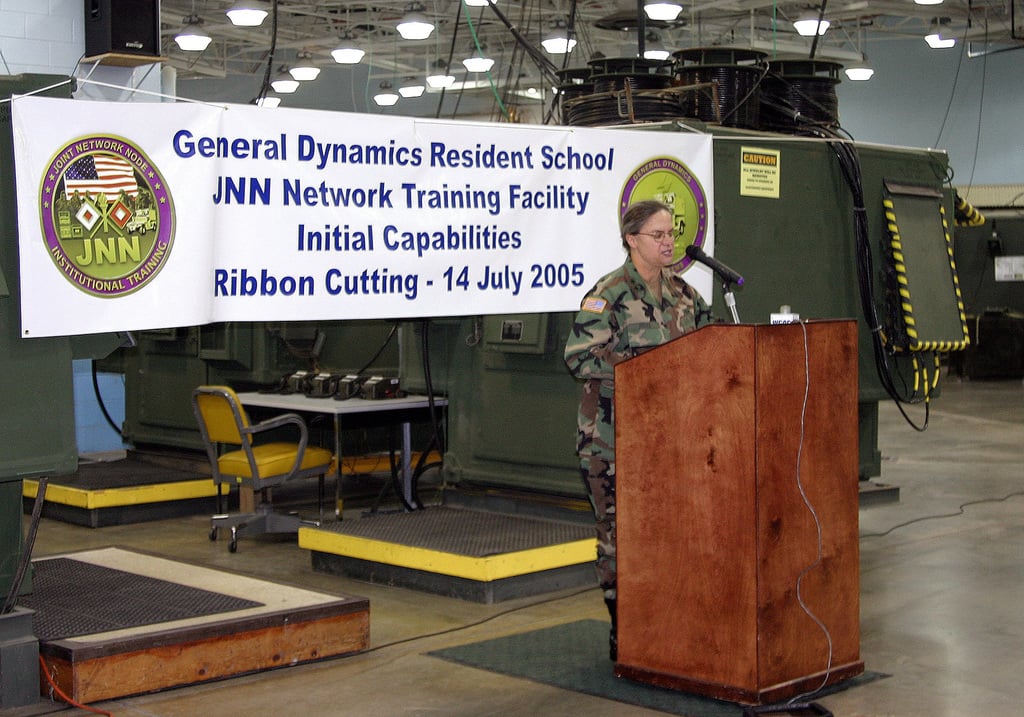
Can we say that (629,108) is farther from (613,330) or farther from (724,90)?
(613,330)

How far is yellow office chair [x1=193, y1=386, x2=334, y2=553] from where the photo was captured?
7.09 meters

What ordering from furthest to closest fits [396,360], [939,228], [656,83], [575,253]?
[396,360] → [939,228] → [656,83] → [575,253]

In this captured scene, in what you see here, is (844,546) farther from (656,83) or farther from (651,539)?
(656,83)

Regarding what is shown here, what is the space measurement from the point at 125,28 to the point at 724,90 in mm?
3272

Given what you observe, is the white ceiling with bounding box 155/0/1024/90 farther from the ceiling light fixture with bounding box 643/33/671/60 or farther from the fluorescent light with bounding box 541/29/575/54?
the fluorescent light with bounding box 541/29/575/54

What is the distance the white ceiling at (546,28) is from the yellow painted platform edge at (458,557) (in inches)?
518

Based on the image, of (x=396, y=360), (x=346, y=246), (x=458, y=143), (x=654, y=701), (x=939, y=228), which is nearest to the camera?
→ (x=654, y=701)

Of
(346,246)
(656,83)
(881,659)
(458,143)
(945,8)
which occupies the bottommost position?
(881,659)

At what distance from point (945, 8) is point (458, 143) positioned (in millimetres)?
16673

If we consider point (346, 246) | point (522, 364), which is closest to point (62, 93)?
point (346, 246)

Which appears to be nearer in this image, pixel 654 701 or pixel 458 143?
pixel 654 701

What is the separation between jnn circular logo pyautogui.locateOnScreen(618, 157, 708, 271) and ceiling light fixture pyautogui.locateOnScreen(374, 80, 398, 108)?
18.7 metres

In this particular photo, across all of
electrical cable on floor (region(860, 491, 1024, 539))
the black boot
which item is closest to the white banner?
the black boot

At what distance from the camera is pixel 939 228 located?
8.06 m
